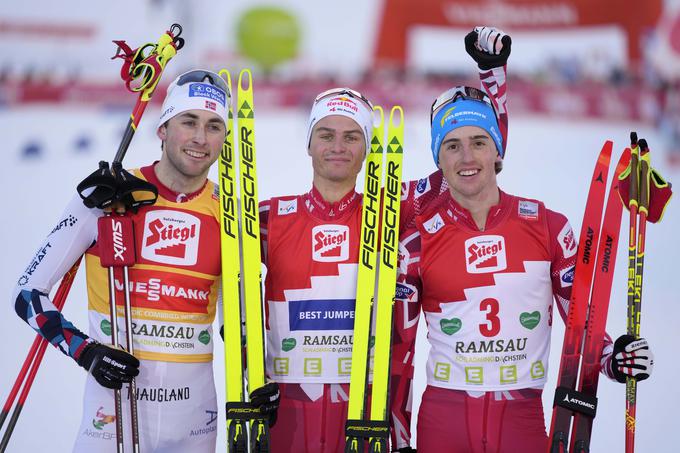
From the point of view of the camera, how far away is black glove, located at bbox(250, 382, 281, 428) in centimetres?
307

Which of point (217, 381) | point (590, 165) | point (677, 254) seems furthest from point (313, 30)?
point (217, 381)

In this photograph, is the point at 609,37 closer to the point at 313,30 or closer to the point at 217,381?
the point at 313,30

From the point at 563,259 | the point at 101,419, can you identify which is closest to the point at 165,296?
the point at 101,419

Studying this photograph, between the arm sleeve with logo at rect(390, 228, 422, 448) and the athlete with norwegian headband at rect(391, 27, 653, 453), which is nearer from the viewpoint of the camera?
the athlete with norwegian headband at rect(391, 27, 653, 453)

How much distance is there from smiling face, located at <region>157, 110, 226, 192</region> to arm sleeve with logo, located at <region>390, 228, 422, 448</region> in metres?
0.83

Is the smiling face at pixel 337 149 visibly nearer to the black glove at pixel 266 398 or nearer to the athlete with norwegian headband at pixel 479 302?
the athlete with norwegian headband at pixel 479 302

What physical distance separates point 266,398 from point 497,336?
0.89 meters

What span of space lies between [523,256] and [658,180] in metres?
0.66

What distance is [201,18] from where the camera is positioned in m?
9.14

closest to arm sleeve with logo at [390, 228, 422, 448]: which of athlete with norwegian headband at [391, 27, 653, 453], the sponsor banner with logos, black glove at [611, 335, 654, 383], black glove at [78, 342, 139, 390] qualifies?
athlete with norwegian headband at [391, 27, 653, 453]

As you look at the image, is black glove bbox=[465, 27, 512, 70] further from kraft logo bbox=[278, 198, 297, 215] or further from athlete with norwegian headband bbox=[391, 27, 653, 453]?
kraft logo bbox=[278, 198, 297, 215]

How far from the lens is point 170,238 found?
10.5 feet

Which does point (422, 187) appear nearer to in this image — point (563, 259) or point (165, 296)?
point (563, 259)

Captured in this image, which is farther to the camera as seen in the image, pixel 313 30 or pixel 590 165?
pixel 313 30
